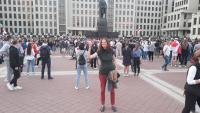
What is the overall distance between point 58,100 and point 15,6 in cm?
→ 10793

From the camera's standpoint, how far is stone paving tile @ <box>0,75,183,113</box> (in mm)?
6562

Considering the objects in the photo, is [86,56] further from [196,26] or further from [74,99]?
[196,26]

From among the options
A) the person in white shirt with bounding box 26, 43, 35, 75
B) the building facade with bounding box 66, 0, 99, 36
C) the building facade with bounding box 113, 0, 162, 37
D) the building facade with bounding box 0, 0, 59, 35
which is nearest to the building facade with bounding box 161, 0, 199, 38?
the building facade with bounding box 113, 0, 162, 37

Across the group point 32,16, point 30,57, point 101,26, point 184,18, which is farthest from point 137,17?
point 30,57

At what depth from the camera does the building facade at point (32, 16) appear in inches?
4129

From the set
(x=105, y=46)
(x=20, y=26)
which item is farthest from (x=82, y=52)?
(x=20, y=26)

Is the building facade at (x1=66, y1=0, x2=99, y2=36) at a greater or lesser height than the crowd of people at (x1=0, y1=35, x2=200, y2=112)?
greater

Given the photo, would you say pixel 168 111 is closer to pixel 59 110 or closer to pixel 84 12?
pixel 59 110

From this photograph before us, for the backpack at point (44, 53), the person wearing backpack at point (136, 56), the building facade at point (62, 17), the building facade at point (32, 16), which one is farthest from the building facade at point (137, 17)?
the backpack at point (44, 53)

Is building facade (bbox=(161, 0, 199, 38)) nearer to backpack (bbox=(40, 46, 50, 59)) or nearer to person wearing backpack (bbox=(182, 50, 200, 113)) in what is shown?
backpack (bbox=(40, 46, 50, 59))

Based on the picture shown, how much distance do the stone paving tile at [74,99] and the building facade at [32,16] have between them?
328 feet

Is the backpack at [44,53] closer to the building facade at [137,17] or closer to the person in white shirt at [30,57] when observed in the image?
the person in white shirt at [30,57]

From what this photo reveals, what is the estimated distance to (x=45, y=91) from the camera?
27.8 ft

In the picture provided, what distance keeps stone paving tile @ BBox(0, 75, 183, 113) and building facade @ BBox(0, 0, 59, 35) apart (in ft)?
328
